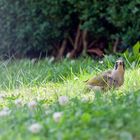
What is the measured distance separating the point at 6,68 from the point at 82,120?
3924 mm

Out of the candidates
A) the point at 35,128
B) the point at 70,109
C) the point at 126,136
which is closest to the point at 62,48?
the point at 70,109

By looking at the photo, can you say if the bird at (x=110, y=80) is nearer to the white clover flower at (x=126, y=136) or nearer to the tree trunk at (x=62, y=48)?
the white clover flower at (x=126, y=136)

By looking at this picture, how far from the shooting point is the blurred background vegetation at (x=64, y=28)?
27.6 ft

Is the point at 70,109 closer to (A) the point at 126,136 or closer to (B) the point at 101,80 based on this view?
(A) the point at 126,136

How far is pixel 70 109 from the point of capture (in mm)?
4176

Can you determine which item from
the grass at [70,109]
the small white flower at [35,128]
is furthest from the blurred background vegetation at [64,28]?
the small white flower at [35,128]

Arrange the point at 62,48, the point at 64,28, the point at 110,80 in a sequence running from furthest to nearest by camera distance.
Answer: the point at 62,48 → the point at 64,28 → the point at 110,80

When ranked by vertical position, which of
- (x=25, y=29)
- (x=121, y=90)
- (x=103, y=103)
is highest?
(x=103, y=103)

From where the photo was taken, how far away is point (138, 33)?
818 cm

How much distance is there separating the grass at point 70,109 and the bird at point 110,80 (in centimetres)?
9

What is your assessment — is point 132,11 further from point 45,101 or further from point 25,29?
point 45,101

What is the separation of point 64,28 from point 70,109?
5.24 m

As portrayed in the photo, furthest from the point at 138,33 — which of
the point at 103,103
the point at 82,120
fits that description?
the point at 82,120

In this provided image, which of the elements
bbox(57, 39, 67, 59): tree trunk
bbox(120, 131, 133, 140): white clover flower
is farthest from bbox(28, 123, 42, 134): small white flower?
bbox(57, 39, 67, 59): tree trunk
